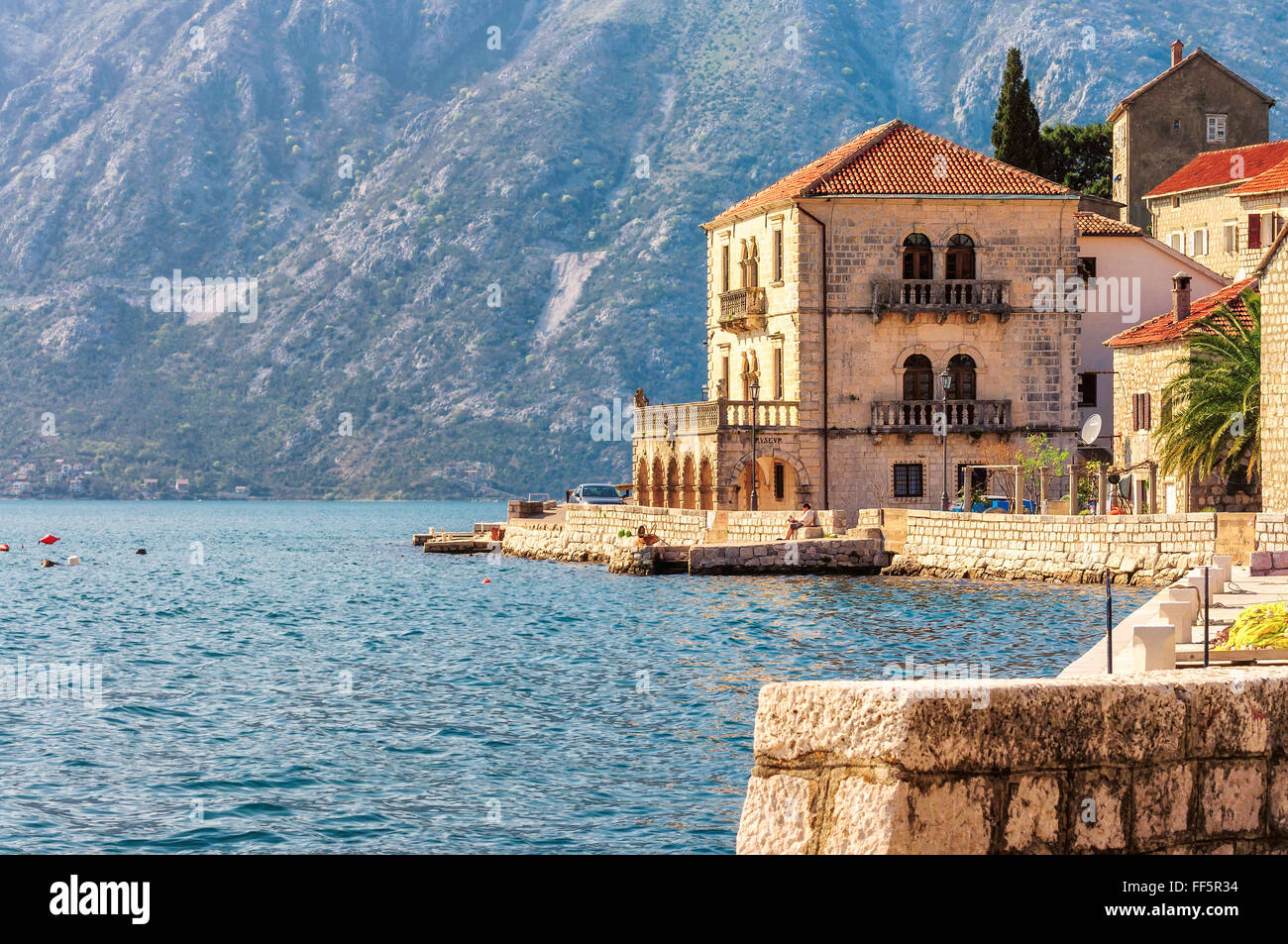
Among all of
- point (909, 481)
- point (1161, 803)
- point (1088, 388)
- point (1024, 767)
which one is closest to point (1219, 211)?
point (1088, 388)

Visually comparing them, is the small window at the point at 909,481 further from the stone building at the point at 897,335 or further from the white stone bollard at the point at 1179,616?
the white stone bollard at the point at 1179,616

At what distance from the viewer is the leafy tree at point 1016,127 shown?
230ft

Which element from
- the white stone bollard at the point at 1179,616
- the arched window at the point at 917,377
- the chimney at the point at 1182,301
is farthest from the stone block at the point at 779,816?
the arched window at the point at 917,377

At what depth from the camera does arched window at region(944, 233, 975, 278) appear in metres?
52.2

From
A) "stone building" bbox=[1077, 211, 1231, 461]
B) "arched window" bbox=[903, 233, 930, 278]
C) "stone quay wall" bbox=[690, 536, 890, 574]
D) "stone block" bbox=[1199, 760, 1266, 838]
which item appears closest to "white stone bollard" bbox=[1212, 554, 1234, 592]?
"stone block" bbox=[1199, 760, 1266, 838]

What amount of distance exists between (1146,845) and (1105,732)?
61 cm

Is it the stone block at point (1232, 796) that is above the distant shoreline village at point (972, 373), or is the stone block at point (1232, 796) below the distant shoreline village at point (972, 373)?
below

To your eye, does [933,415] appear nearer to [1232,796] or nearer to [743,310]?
[743,310]

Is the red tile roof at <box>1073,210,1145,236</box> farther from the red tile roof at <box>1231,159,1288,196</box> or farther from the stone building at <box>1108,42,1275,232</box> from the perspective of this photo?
the stone building at <box>1108,42,1275,232</box>

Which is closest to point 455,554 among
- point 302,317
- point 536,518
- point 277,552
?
point 536,518

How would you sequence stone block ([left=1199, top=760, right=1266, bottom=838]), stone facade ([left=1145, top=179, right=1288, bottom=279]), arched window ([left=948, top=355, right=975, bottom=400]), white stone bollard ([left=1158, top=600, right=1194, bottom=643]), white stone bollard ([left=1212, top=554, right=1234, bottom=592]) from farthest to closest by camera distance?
stone facade ([left=1145, top=179, right=1288, bottom=279]) < arched window ([left=948, top=355, right=975, bottom=400]) < white stone bollard ([left=1212, top=554, right=1234, bottom=592]) < white stone bollard ([left=1158, top=600, right=1194, bottom=643]) < stone block ([left=1199, top=760, right=1266, bottom=838])

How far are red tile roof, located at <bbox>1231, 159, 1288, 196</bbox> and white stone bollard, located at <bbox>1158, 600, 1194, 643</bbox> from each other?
2974 centimetres

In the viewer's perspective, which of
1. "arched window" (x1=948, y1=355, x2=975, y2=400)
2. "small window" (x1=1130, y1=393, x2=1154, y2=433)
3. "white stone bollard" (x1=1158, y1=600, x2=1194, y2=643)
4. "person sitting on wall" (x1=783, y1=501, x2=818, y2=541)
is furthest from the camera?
"arched window" (x1=948, y1=355, x2=975, y2=400)

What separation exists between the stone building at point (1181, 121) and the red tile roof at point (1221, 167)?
163cm
